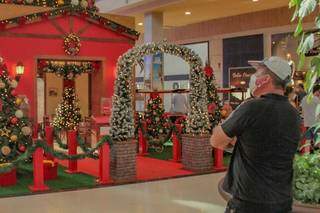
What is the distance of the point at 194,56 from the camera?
9312mm

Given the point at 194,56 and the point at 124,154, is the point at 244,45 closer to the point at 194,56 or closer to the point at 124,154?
the point at 194,56

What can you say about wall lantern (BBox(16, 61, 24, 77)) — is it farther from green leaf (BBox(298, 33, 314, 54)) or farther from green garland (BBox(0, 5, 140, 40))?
green leaf (BBox(298, 33, 314, 54))

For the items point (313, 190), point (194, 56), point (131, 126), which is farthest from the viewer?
point (194, 56)

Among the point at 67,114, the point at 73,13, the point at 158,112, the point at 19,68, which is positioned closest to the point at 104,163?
the point at 158,112

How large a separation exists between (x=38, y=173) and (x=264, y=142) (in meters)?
5.81

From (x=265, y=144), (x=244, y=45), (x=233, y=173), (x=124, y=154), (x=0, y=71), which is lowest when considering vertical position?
(x=124, y=154)

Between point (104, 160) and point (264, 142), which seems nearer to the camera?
point (264, 142)

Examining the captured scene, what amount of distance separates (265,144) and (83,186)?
582 centimetres

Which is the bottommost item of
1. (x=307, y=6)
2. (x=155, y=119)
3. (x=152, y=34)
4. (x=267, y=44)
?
(x=155, y=119)

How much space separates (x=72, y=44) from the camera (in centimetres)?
1352

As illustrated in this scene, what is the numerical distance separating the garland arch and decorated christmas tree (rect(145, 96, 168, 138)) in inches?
130

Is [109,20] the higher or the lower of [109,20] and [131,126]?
the higher

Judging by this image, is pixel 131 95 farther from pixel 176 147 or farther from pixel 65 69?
pixel 65 69

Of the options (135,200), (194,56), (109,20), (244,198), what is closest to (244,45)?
(109,20)
